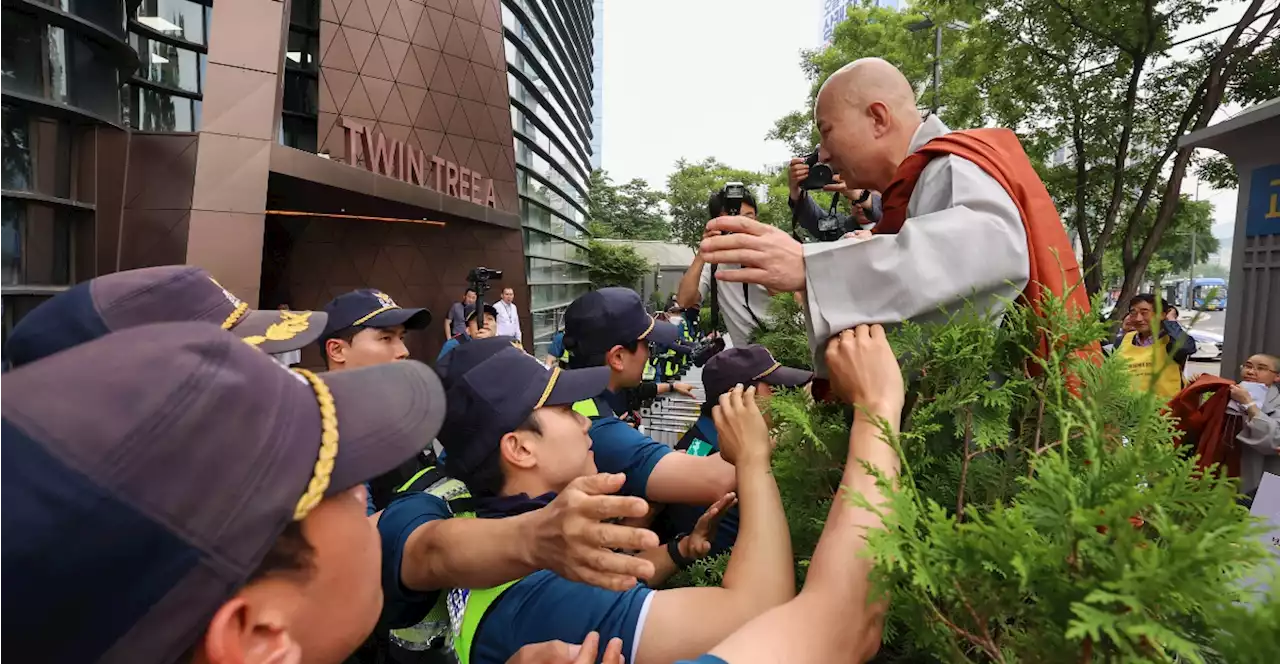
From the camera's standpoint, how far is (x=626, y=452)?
2.58 metres

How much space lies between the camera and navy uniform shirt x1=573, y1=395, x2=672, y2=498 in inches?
97.9

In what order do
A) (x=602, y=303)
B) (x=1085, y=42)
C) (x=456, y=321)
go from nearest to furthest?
(x=602, y=303) < (x=1085, y=42) < (x=456, y=321)

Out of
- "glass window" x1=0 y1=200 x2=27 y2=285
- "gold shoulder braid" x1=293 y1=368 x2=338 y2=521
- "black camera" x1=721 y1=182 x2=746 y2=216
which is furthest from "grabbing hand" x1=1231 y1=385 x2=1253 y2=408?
"glass window" x1=0 y1=200 x2=27 y2=285

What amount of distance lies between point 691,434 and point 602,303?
85 cm

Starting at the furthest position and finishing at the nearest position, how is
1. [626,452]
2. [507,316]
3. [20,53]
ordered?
1. [507,316]
2. [20,53]
3. [626,452]

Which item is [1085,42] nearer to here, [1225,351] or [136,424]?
[1225,351]

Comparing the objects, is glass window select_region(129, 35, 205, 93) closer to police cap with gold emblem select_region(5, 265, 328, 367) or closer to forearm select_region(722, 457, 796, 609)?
police cap with gold emblem select_region(5, 265, 328, 367)

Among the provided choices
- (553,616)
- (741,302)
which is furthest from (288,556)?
(741,302)

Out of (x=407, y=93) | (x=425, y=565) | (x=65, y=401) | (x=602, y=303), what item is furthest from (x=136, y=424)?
(x=407, y=93)

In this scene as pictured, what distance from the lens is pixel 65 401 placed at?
700mm

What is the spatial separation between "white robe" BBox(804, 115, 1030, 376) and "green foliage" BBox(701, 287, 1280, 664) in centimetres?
6

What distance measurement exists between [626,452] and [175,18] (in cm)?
1515

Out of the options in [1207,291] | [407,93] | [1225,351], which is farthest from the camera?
[407,93]

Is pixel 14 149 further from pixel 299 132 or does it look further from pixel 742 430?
pixel 742 430
